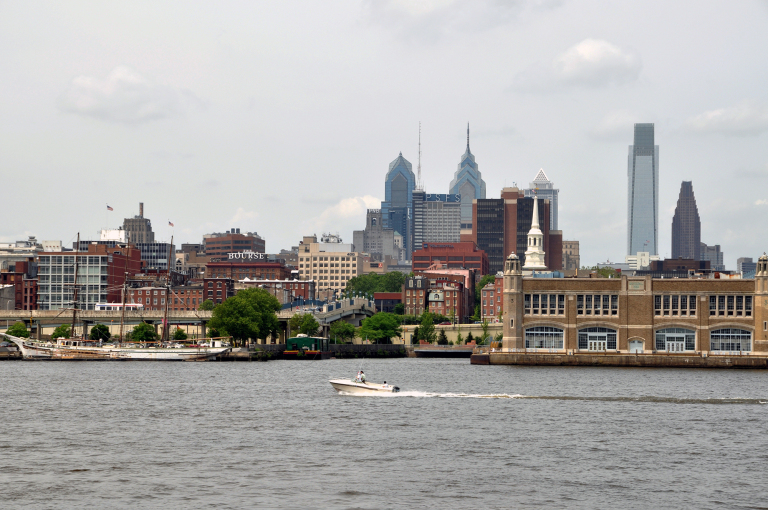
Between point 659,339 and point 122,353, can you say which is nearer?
point 659,339

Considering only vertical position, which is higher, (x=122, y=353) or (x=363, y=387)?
(x=363, y=387)

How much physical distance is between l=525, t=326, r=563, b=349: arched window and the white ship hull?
52.8m

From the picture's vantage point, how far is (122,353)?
173500 millimetres

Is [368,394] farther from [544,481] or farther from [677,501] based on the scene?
[677,501]

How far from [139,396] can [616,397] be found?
40588 millimetres

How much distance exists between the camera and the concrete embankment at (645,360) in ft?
465

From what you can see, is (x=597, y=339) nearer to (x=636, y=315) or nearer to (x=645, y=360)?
(x=636, y=315)

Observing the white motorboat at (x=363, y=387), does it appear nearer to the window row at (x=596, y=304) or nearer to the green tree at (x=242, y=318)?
the window row at (x=596, y=304)

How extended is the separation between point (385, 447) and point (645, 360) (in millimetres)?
90060

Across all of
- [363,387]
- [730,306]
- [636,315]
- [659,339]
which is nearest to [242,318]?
[636,315]

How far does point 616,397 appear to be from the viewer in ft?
295

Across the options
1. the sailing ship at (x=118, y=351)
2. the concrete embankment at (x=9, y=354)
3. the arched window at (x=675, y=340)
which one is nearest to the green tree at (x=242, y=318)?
the sailing ship at (x=118, y=351)

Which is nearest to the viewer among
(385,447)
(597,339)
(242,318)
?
(385,447)

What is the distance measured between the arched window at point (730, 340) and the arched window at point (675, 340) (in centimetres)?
261
